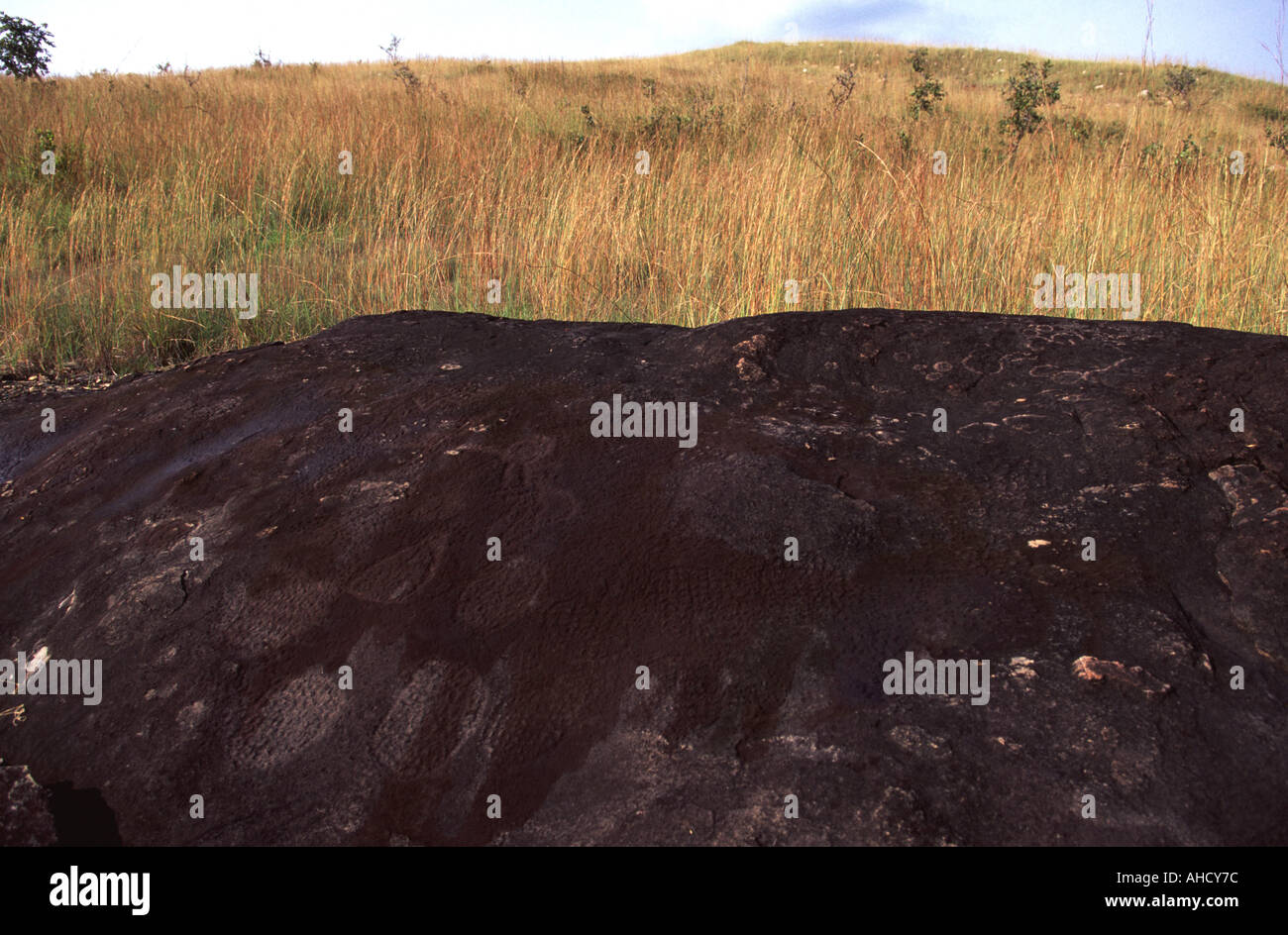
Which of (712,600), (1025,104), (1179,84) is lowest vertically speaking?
(712,600)

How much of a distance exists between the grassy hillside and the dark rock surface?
2.34 metres

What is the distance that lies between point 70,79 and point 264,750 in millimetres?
12540

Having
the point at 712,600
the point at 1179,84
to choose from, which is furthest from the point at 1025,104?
the point at 712,600

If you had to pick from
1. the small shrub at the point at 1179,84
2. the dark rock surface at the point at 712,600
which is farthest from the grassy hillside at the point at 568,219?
the small shrub at the point at 1179,84

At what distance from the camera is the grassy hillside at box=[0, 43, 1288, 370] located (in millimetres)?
4527

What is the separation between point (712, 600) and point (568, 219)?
157 inches

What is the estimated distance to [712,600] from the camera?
59.7 inches

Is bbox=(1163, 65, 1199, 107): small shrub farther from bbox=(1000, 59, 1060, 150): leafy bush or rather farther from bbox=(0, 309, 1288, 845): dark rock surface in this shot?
bbox=(0, 309, 1288, 845): dark rock surface

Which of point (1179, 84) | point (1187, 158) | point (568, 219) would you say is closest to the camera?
point (568, 219)

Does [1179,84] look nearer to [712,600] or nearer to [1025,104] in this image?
[1025,104]

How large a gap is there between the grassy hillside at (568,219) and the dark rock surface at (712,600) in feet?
7.67

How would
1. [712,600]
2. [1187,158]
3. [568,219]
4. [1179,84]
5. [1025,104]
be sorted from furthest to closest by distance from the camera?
[1179,84]
[1025,104]
[1187,158]
[568,219]
[712,600]

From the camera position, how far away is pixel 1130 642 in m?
1.37

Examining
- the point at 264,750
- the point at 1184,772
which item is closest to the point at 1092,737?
the point at 1184,772
